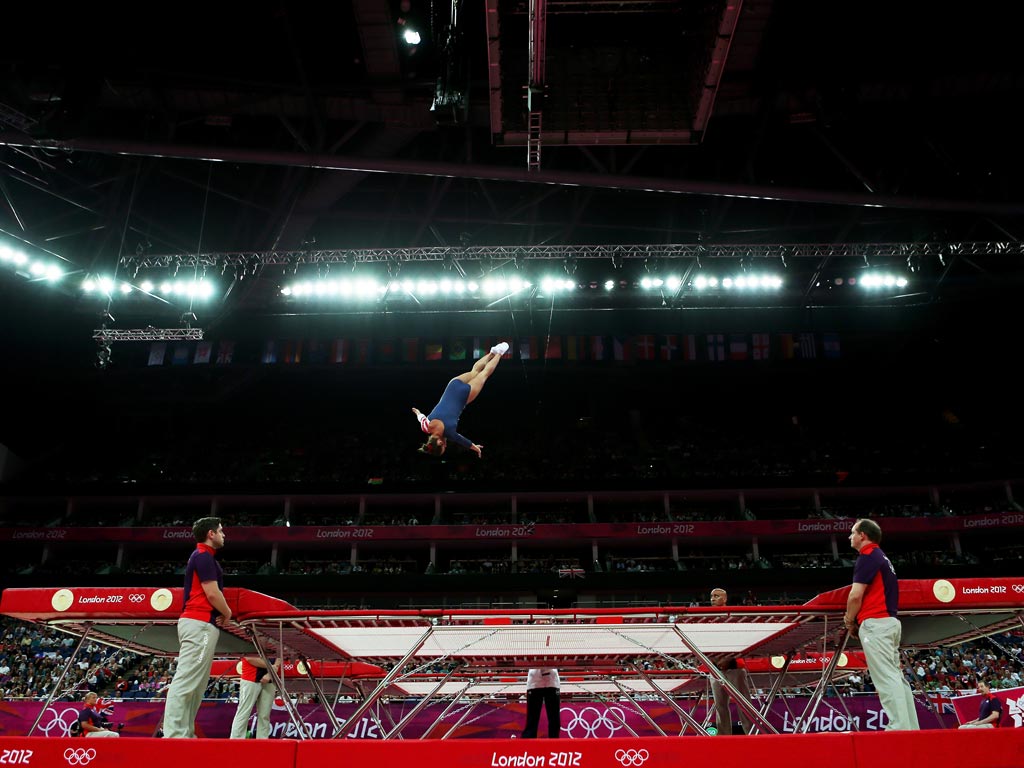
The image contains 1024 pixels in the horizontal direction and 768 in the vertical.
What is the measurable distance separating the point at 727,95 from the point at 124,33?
13.7 m

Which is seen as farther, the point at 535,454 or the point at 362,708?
the point at 535,454

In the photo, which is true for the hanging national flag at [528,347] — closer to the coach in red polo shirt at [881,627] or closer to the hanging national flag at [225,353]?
the hanging national flag at [225,353]

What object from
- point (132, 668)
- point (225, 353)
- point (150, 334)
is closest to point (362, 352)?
point (225, 353)

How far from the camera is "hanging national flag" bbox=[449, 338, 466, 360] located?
105ft

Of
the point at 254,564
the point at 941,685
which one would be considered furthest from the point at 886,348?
the point at 254,564

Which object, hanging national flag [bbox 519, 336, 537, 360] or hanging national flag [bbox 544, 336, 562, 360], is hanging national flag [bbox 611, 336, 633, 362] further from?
hanging national flag [bbox 519, 336, 537, 360]

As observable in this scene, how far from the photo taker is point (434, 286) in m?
23.5

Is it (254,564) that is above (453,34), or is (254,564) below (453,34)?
below

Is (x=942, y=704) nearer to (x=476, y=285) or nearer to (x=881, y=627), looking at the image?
(x=881, y=627)

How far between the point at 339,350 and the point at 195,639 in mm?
27320

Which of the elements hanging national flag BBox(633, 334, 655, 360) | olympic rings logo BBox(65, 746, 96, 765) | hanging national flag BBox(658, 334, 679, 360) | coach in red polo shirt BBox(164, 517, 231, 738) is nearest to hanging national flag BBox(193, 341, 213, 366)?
hanging national flag BBox(633, 334, 655, 360)

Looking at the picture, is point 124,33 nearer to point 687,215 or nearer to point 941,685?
point 687,215

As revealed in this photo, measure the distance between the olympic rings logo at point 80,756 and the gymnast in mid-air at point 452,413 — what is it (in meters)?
5.84

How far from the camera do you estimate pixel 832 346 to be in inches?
1288
